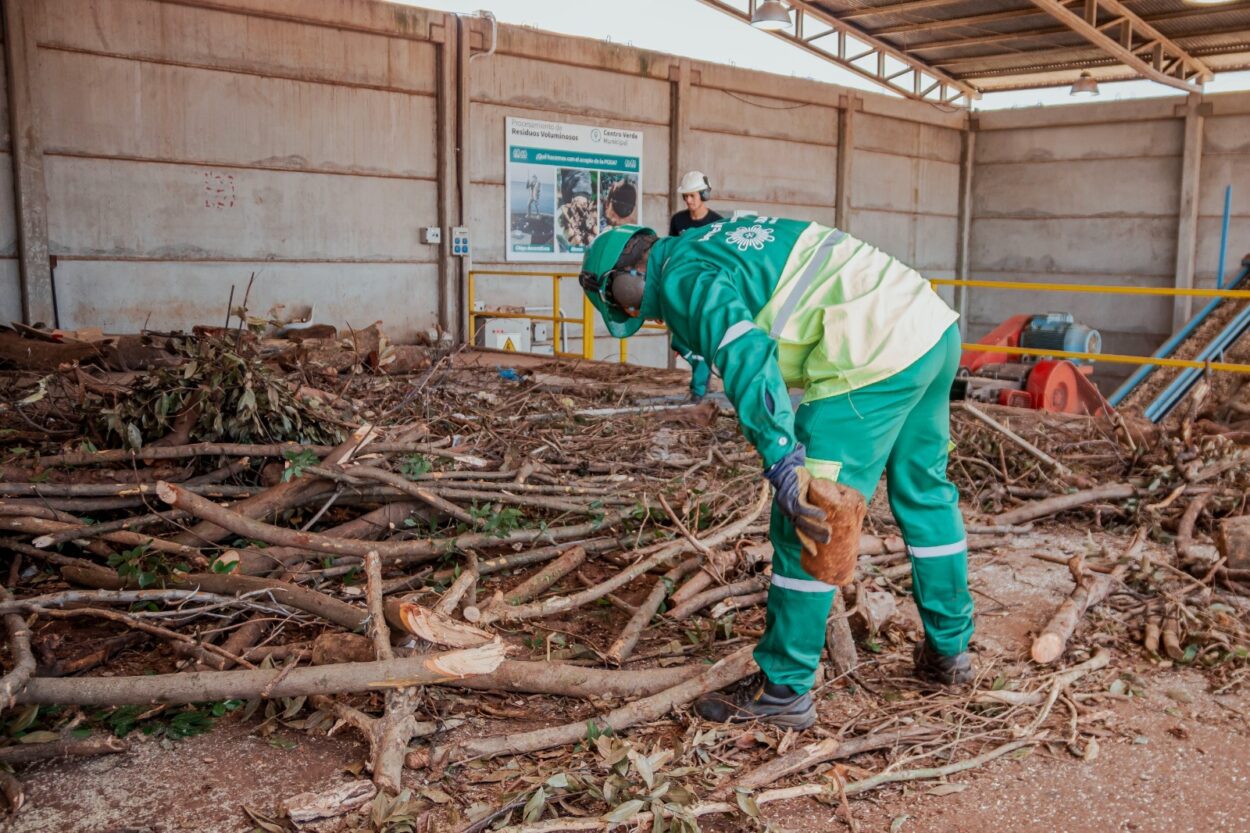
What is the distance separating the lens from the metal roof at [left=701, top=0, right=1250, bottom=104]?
14.8 metres

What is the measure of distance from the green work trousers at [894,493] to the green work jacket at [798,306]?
8cm

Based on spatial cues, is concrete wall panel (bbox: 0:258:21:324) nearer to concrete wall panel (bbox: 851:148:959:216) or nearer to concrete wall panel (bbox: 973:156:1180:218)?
concrete wall panel (bbox: 851:148:959:216)

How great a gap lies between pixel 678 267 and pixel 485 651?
4.34 ft

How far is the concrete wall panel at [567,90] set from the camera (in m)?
12.7

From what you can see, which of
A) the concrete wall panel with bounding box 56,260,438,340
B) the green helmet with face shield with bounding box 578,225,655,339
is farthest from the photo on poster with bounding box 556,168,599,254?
the green helmet with face shield with bounding box 578,225,655,339

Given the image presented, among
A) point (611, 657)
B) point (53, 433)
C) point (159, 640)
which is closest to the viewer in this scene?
point (611, 657)

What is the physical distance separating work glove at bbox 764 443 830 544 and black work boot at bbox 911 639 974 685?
3.06 ft

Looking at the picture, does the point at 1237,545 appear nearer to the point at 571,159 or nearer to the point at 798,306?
the point at 798,306

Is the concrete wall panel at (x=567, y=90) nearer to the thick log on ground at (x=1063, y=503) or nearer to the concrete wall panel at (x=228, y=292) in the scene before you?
the concrete wall panel at (x=228, y=292)

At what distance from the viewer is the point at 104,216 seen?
10016 mm

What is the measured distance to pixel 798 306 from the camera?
3.26 m

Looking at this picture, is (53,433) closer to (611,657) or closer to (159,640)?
(159,640)

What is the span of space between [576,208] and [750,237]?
10.6 meters

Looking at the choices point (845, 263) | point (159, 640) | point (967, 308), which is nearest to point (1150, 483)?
point (845, 263)
